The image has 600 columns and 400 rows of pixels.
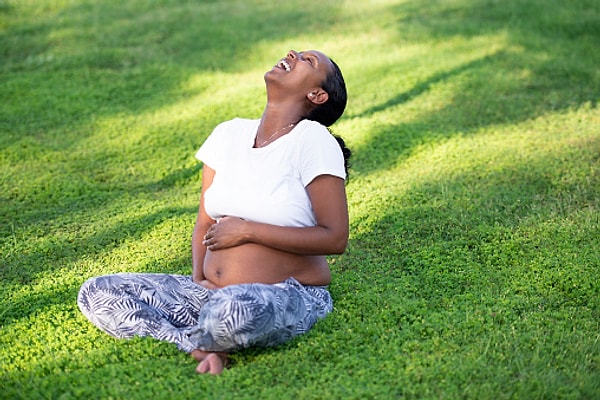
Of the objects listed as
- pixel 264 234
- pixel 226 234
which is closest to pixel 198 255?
pixel 226 234

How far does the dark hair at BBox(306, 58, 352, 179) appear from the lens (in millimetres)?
3916

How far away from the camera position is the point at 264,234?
3.63 m

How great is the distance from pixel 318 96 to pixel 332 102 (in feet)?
0.26

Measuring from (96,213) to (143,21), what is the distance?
5.48m

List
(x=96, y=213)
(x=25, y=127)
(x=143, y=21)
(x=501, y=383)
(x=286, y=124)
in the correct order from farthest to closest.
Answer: (x=143, y=21), (x=25, y=127), (x=96, y=213), (x=286, y=124), (x=501, y=383)

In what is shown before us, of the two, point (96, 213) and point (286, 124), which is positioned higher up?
point (286, 124)

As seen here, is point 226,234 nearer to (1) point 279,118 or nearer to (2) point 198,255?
(2) point 198,255

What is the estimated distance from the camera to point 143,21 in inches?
420

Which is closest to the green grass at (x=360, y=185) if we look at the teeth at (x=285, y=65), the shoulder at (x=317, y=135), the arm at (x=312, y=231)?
the arm at (x=312, y=231)

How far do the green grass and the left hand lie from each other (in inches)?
20.0

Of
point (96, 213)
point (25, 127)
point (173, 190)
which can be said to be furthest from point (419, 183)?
point (25, 127)

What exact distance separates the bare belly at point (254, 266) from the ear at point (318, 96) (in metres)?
0.75

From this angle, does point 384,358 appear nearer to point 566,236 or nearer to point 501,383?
point 501,383

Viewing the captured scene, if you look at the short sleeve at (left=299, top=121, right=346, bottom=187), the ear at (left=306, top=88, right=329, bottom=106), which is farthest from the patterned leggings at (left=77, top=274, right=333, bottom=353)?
the ear at (left=306, top=88, right=329, bottom=106)
